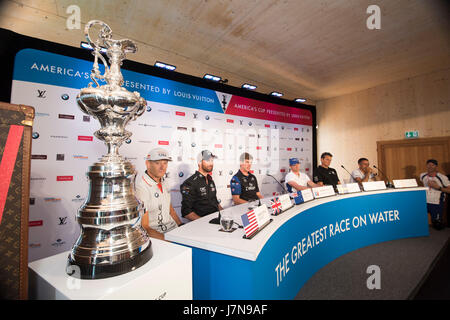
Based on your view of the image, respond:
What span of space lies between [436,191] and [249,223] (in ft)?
14.1

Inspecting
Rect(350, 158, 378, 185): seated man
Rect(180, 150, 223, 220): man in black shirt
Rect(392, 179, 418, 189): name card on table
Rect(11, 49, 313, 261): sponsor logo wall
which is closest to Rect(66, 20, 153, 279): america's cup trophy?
Rect(180, 150, 223, 220): man in black shirt

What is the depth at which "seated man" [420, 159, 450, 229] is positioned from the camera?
11.3 ft

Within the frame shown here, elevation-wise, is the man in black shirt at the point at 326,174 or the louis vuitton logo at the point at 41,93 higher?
the louis vuitton logo at the point at 41,93

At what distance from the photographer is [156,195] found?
1.91 meters

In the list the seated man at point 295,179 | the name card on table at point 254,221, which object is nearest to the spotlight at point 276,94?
the seated man at point 295,179

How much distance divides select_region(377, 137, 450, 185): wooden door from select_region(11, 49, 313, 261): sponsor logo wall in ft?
6.93

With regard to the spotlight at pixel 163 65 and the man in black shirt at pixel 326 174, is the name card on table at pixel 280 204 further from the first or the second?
the spotlight at pixel 163 65

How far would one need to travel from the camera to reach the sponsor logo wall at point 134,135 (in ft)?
6.97

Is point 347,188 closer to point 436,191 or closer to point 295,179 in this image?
point 295,179

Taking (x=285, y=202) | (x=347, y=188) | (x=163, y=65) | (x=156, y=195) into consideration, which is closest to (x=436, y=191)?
(x=347, y=188)

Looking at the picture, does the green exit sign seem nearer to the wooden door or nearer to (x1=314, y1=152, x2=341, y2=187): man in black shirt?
the wooden door

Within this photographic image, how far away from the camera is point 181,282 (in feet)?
2.22

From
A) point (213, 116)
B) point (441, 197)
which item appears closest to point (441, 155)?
point (441, 197)

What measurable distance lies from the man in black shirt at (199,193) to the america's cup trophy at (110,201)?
172 cm
